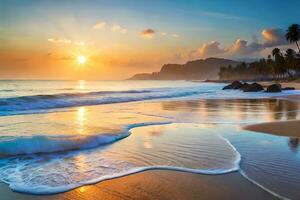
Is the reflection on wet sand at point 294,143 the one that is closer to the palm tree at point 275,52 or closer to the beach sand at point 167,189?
the beach sand at point 167,189

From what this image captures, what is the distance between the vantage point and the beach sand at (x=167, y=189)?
4.27 metres

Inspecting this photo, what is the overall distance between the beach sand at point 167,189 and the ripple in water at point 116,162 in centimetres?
22

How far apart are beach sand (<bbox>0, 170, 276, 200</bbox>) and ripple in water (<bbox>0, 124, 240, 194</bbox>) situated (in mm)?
221

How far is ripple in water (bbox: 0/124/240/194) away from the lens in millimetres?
5017

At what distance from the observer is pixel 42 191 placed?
4.54 m

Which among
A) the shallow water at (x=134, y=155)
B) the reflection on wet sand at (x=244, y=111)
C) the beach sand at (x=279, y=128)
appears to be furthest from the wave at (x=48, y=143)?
the reflection on wet sand at (x=244, y=111)

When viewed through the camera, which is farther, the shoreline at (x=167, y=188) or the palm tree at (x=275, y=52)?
the palm tree at (x=275, y=52)

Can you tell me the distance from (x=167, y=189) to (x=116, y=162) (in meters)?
1.84

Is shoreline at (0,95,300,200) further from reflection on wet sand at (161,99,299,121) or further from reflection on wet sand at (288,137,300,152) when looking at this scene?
reflection on wet sand at (161,99,299,121)

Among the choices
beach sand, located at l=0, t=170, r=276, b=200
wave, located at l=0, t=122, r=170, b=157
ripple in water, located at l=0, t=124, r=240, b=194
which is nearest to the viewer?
beach sand, located at l=0, t=170, r=276, b=200

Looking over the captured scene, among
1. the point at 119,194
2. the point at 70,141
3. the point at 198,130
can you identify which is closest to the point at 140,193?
the point at 119,194

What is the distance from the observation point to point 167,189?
4555 mm

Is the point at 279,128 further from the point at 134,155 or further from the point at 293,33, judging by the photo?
the point at 293,33

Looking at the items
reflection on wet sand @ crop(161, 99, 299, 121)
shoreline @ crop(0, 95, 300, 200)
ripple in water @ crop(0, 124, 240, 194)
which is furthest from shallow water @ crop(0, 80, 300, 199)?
reflection on wet sand @ crop(161, 99, 299, 121)
